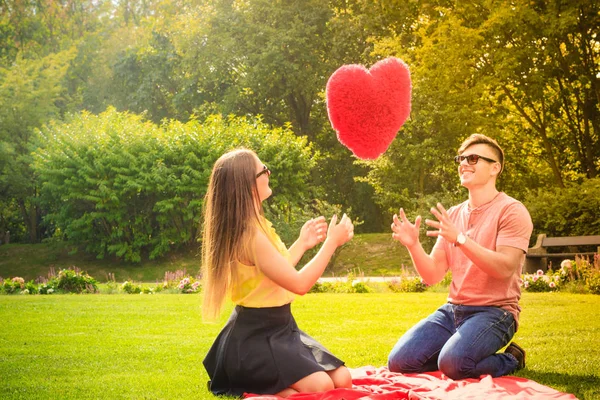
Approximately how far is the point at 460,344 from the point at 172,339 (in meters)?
3.34

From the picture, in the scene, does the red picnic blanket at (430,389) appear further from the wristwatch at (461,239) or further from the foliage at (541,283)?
the foliage at (541,283)

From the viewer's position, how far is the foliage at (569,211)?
13.9 meters

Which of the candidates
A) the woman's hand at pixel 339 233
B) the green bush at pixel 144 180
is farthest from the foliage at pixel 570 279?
the green bush at pixel 144 180

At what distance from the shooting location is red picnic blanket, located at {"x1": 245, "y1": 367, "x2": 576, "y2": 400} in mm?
3977

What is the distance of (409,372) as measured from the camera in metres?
4.95

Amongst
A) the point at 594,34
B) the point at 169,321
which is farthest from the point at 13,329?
the point at 594,34

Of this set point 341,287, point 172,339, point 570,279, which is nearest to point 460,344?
point 172,339

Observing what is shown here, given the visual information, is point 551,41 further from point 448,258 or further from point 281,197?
point 448,258

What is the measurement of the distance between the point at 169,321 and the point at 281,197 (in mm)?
10426

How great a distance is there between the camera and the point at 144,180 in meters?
18.4

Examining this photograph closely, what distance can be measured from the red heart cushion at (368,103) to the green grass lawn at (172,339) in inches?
70.8

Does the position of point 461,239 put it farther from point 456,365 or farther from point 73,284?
point 73,284

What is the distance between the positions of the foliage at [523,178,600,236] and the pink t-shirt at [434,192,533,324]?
9740mm

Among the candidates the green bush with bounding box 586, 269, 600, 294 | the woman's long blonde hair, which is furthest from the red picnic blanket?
the green bush with bounding box 586, 269, 600, 294
